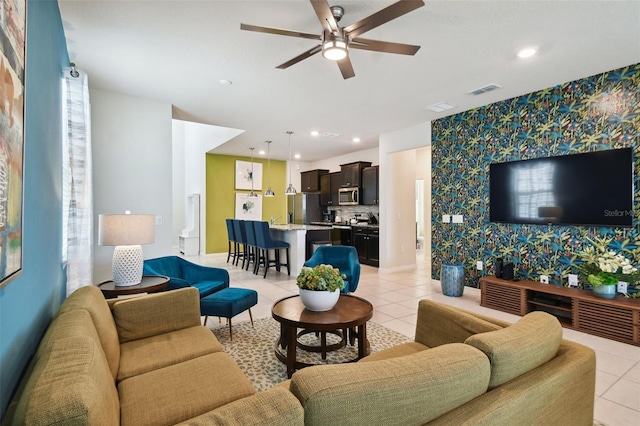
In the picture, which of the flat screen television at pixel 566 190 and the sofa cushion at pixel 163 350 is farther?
the flat screen television at pixel 566 190

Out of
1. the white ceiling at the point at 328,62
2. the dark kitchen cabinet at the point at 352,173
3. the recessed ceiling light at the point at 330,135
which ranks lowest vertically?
the dark kitchen cabinet at the point at 352,173

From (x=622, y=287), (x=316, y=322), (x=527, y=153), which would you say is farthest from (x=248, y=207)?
(x=622, y=287)

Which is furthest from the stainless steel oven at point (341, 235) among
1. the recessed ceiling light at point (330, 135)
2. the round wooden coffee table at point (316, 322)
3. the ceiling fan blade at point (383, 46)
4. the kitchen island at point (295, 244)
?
the ceiling fan blade at point (383, 46)

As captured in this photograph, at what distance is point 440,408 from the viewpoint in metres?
0.97

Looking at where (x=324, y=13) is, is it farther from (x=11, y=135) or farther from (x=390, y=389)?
(x=390, y=389)

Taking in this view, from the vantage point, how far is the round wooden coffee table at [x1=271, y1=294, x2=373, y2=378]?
230cm

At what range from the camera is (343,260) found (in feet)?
14.3

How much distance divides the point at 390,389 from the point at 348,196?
7426mm

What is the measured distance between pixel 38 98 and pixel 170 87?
242cm

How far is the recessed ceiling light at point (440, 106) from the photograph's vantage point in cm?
451

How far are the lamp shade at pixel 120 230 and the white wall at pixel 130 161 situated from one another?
1.56 metres

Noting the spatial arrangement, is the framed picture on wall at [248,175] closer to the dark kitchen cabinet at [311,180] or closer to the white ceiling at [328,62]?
the dark kitchen cabinet at [311,180]

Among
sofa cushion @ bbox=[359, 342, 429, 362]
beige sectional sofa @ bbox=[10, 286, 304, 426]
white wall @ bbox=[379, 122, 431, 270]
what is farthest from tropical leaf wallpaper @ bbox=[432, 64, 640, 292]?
beige sectional sofa @ bbox=[10, 286, 304, 426]

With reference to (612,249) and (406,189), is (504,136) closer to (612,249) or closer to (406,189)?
(612,249)
